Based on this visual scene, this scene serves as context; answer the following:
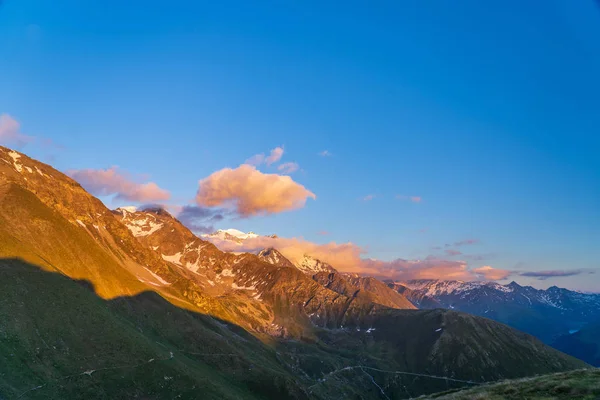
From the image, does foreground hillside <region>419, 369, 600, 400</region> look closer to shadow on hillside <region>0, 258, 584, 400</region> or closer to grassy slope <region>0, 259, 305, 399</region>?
shadow on hillside <region>0, 258, 584, 400</region>

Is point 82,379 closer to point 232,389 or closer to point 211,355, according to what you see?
point 232,389

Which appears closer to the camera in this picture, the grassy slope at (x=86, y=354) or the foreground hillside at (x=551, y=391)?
the foreground hillside at (x=551, y=391)

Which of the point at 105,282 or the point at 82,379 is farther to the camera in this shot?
the point at 105,282

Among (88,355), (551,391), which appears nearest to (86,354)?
(88,355)

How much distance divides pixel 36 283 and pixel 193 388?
5942cm

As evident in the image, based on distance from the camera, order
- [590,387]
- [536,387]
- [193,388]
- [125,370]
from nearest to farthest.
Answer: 1. [590,387]
2. [536,387]
3. [125,370]
4. [193,388]

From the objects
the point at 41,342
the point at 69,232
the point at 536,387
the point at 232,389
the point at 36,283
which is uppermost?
the point at 69,232

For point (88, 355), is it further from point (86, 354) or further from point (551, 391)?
point (551, 391)

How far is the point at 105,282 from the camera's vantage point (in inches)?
6668

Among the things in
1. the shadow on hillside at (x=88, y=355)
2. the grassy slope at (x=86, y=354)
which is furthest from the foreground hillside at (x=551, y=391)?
the grassy slope at (x=86, y=354)

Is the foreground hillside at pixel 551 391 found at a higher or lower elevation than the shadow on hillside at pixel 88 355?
higher

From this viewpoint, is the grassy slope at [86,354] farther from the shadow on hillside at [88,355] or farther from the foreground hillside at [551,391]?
the foreground hillside at [551,391]

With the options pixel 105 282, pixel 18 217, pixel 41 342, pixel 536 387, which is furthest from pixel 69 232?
pixel 536 387

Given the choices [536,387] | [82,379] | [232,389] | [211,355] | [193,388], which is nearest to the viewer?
[536,387]
